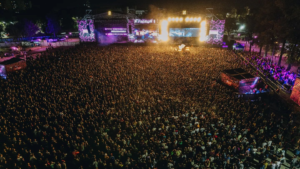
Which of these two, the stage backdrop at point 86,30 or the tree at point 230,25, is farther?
the tree at point 230,25

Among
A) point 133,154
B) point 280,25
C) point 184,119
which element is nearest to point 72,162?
point 133,154

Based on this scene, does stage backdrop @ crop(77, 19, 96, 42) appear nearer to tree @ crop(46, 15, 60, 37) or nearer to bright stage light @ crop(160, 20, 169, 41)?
bright stage light @ crop(160, 20, 169, 41)

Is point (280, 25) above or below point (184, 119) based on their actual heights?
above

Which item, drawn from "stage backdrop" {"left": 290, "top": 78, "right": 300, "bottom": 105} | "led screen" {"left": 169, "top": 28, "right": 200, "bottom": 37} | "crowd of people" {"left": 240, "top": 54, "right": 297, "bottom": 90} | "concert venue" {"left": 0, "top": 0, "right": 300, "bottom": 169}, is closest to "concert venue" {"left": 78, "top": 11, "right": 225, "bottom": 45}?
"led screen" {"left": 169, "top": 28, "right": 200, "bottom": 37}

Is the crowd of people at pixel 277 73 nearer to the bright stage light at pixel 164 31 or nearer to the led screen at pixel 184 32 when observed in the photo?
the led screen at pixel 184 32

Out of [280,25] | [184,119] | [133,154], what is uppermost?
[280,25]

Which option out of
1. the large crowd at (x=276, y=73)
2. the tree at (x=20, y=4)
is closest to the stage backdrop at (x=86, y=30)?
the large crowd at (x=276, y=73)

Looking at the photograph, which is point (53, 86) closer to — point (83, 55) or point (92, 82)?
point (92, 82)
